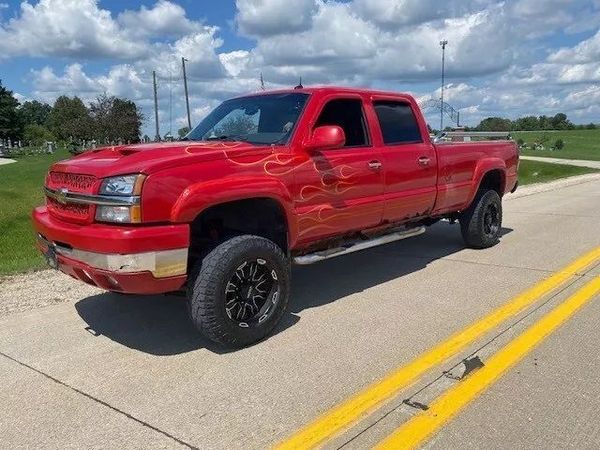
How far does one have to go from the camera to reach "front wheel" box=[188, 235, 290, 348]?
13.9 feet

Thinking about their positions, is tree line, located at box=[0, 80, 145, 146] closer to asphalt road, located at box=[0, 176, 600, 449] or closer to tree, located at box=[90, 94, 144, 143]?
tree, located at box=[90, 94, 144, 143]

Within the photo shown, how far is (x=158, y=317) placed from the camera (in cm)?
521

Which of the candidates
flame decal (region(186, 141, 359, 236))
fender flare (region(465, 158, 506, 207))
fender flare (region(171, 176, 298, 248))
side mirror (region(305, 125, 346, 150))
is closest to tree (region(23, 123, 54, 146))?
fender flare (region(465, 158, 506, 207))

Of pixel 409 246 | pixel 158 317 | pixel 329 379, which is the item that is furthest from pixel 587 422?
pixel 409 246

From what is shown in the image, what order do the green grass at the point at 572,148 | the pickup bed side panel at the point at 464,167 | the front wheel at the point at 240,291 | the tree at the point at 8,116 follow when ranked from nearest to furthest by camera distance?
1. the front wheel at the point at 240,291
2. the pickup bed side panel at the point at 464,167
3. the green grass at the point at 572,148
4. the tree at the point at 8,116

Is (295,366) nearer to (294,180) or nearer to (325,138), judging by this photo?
(294,180)

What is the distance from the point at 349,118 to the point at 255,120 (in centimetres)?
91

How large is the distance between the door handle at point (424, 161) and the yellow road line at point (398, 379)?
1.65 metres


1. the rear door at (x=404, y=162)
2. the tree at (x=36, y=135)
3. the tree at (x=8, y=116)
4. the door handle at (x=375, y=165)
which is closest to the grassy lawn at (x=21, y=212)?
the door handle at (x=375, y=165)

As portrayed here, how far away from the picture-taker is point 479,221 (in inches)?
303

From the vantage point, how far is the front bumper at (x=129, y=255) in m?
3.94

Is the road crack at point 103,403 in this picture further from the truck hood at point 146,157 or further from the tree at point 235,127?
the tree at point 235,127

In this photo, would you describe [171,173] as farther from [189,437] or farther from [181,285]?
[189,437]

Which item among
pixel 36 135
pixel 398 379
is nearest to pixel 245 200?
pixel 398 379
